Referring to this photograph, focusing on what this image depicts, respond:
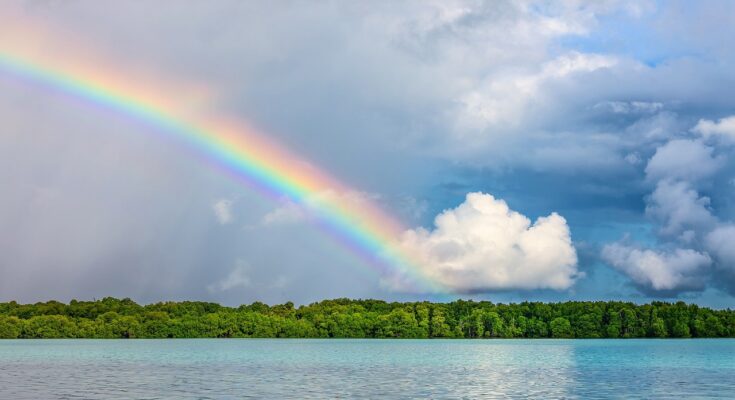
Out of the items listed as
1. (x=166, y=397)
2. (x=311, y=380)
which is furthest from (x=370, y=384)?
(x=166, y=397)

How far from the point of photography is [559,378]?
7338 centimetres

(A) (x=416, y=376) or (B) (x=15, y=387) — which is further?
(A) (x=416, y=376)

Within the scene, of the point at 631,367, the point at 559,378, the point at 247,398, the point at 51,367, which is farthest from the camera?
the point at 631,367

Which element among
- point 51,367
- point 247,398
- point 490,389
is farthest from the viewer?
point 51,367

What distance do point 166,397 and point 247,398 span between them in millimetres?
5345

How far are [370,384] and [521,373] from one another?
72.6 feet

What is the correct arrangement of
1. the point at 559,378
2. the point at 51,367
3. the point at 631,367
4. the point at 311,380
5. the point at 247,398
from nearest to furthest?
1. the point at 247,398
2. the point at 311,380
3. the point at 559,378
4. the point at 51,367
5. the point at 631,367

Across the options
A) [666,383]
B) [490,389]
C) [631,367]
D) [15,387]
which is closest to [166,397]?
[15,387]

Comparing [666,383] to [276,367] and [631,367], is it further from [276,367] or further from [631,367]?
[276,367]

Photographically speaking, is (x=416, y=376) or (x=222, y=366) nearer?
(x=416, y=376)

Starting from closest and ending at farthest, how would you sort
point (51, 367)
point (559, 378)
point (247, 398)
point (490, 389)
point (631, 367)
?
point (247, 398) < point (490, 389) < point (559, 378) < point (51, 367) < point (631, 367)

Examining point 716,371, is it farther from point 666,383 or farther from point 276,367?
point 276,367

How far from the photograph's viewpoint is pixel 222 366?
90375mm

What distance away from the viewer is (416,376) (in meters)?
73.9
